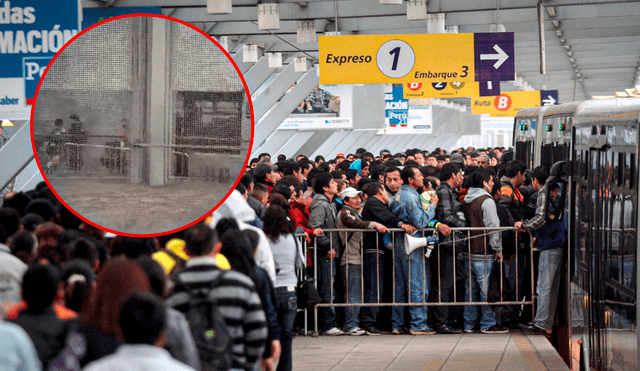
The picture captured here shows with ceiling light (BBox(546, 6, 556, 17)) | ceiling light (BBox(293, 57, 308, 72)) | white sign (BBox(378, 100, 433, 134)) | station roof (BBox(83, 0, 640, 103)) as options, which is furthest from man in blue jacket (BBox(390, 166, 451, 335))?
white sign (BBox(378, 100, 433, 134))

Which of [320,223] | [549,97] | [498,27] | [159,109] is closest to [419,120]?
[549,97]

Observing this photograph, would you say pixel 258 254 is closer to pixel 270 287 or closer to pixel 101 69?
pixel 270 287

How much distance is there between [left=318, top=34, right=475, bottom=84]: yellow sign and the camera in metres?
16.2

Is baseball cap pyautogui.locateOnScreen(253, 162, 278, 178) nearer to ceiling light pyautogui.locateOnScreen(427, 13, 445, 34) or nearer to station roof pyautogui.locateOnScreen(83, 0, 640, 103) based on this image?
station roof pyautogui.locateOnScreen(83, 0, 640, 103)

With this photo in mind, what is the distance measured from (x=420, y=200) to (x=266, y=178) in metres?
1.81

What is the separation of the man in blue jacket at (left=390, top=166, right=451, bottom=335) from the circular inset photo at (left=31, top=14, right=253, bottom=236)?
6392 millimetres

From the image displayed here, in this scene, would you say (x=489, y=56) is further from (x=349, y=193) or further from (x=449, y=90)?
(x=349, y=193)

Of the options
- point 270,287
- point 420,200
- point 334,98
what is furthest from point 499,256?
point 334,98

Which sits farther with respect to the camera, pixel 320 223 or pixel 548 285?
pixel 320 223

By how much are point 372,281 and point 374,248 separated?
1.24ft

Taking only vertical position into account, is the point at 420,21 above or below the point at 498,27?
above

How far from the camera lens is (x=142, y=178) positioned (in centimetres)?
404

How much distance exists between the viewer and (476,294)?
10.7 m

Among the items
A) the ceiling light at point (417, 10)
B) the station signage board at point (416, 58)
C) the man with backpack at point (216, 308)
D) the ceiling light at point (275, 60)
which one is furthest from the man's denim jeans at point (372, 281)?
the ceiling light at point (275, 60)
